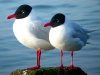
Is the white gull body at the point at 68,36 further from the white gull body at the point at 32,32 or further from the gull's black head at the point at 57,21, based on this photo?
the white gull body at the point at 32,32

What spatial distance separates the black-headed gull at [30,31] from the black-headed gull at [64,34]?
0.36 metres

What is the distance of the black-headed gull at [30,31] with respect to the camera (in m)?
11.3

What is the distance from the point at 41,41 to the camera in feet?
37.9

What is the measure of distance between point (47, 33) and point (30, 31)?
0.44m

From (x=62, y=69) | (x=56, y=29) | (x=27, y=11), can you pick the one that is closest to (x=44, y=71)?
(x=62, y=69)

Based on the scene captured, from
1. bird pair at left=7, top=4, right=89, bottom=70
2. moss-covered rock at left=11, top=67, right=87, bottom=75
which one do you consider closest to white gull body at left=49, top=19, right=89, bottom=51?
bird pair at left=7, top=4, right=89, bottom=70

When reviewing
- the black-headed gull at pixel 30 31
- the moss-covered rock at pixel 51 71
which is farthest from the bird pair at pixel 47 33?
the moss-covered rock at pixel 51 71

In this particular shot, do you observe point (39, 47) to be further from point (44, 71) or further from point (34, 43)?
point (44, 71)

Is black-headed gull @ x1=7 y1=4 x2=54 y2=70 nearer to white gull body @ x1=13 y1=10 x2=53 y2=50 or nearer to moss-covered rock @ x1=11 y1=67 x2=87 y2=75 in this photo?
white gull body @ x1=13 y1=10 x2=53 y2=50

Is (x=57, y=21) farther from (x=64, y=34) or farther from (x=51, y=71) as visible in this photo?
(x=51, y=71)

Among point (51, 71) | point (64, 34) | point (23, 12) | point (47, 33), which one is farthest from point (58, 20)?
point (51, 71)

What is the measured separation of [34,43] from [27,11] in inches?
30.5

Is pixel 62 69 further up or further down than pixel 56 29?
further down

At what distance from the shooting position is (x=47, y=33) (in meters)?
11.6
